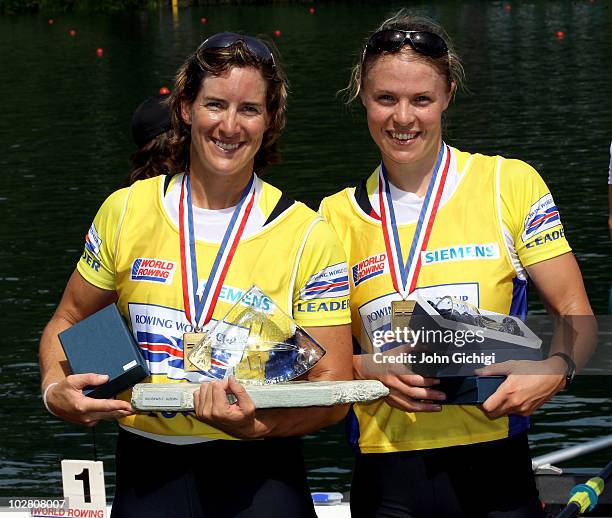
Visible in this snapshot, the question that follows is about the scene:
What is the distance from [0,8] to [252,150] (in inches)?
2640

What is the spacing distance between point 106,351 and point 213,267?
415mm

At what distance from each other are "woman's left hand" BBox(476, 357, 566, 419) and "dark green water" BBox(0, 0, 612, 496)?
5.56 m

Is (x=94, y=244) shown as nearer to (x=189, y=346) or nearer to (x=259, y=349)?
(x=189, y=346)

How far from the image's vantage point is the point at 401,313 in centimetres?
390

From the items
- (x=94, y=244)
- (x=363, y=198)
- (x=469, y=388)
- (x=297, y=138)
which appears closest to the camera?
(x=469, y=388)

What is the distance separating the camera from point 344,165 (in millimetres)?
21859

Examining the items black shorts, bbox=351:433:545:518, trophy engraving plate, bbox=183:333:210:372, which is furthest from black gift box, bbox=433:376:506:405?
trophy engraving plate, bbox=183:333:210:372

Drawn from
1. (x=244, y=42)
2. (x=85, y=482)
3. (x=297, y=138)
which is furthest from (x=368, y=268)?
(x=297, y=138)

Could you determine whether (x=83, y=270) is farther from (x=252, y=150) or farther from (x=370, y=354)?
(x=370, y=354)

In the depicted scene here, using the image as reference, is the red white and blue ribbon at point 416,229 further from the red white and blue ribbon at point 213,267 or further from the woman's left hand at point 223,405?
the woman's left hand at point 223,405

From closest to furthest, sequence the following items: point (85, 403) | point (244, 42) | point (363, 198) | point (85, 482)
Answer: point (85, 403) < point (244, 42) < point (363, 198) < point (85, 482)

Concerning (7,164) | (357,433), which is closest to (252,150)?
(357,433)

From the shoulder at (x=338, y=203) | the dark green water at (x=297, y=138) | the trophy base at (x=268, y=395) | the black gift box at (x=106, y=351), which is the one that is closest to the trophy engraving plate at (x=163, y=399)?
the trophy base at (x=268, y=395)

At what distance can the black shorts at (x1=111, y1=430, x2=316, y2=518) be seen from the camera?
12.2ft
